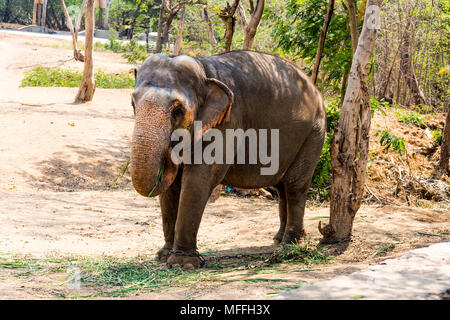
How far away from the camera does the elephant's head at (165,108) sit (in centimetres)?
491

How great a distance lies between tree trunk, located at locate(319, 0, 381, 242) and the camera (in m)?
6.27

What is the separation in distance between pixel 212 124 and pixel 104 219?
3517mm

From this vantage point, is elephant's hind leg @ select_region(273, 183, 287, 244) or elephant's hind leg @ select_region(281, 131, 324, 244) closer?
elephant's hind leg @ select_region(281, 131, 324, 244)

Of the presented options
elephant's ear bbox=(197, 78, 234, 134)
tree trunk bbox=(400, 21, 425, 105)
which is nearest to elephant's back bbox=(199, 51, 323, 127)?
elephant's ear bbox=(197, 78, 234, 134)

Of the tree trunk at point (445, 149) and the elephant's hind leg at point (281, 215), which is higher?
the tree trunk at point (445, 149)

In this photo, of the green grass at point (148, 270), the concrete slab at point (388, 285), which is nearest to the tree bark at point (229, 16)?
the green grass at point (148, 270)

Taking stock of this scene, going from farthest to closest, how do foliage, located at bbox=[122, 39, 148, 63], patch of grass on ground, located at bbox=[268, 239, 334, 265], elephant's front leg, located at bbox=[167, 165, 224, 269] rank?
foliage, located at bbox=[122, 39, 148, 63], patch of grass on ground, located at bbox=[268, 239, 334, 265], elephant's front leg, located at bbox=[167, 165, 224, 269]

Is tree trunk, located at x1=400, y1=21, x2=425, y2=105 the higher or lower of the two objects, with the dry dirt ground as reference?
higher

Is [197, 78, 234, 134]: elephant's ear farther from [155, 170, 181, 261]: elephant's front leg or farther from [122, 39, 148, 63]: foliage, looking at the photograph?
[122, 39, 148, 63]: foliage

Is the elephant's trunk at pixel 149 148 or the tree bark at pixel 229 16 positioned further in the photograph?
the tree bark at pixel 229 16

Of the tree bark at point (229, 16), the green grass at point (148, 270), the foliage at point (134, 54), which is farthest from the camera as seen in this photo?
the foliage at point (134, 54)

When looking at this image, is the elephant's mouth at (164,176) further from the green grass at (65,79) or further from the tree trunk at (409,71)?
the green grass at (65,79)

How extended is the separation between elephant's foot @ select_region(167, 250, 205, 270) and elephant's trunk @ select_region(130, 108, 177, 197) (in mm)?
771

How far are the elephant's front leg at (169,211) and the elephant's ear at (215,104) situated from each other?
0.67 metres
